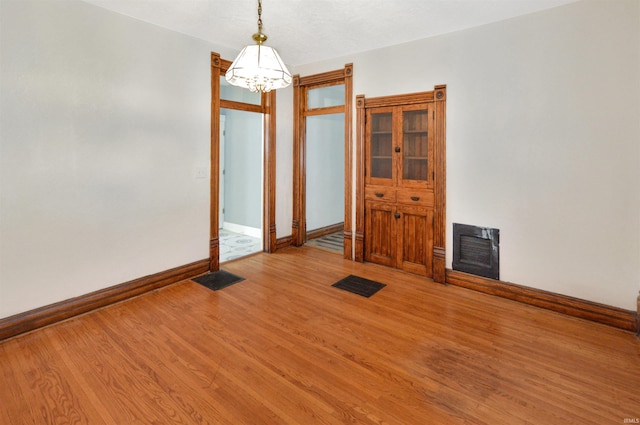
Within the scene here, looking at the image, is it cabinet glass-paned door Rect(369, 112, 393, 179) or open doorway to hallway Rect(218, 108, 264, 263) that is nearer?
cabinet glass-paned door Rect(369, 112, 393, 179)

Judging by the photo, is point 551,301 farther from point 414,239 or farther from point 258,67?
point 258,67

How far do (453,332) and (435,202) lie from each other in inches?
61.8

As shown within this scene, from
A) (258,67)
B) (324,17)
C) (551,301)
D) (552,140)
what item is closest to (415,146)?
(552,140)

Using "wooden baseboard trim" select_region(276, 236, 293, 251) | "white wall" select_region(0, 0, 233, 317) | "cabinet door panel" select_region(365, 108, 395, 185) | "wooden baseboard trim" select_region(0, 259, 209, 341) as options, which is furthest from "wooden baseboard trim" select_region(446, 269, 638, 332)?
"white wall" select_region(0, 0, 233, 317)

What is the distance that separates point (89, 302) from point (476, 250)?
3911 mm

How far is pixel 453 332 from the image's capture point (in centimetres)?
273

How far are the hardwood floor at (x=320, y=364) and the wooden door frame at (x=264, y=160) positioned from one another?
974 mm

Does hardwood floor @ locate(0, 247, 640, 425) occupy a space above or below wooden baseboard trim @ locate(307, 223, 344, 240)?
below

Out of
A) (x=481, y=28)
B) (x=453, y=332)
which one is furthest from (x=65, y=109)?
(x=481, y=28)

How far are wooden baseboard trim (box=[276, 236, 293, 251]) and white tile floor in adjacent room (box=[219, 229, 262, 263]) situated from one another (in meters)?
0.30

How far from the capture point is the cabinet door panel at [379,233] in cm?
424

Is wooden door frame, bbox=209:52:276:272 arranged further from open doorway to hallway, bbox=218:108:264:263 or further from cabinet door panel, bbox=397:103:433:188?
cabinet door panel, bbox=397:103:433:188

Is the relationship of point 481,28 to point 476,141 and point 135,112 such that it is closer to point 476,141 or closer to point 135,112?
point 476,141

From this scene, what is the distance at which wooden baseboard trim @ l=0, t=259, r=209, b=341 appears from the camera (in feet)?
8.68
